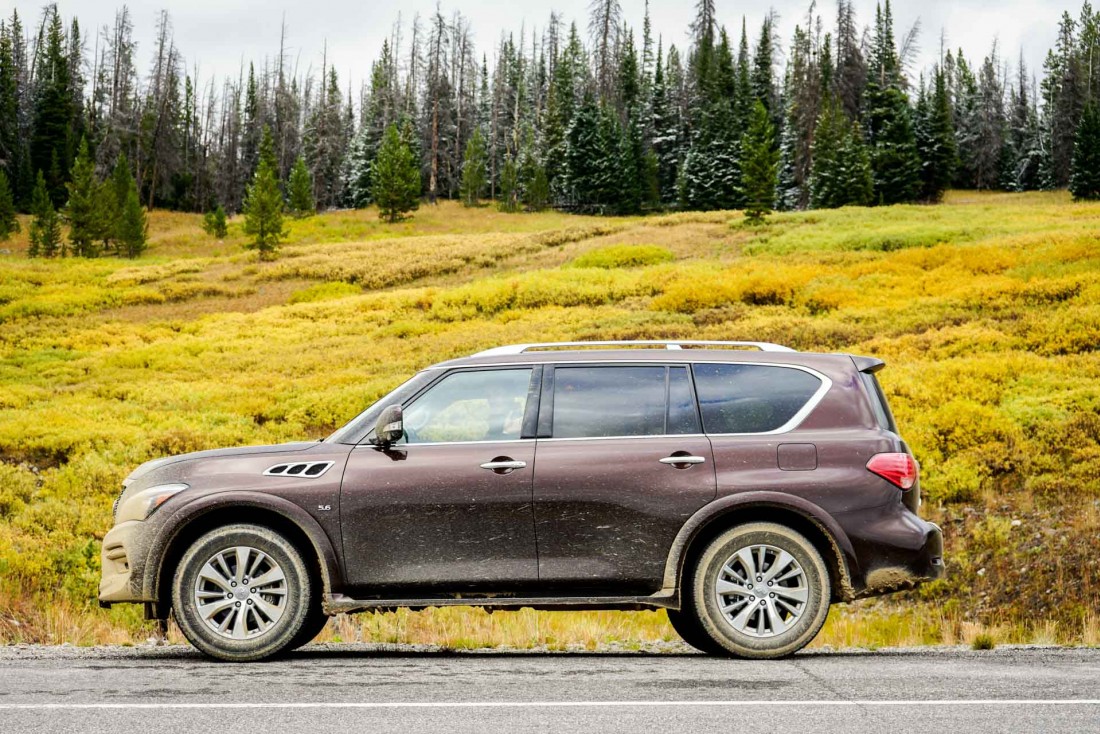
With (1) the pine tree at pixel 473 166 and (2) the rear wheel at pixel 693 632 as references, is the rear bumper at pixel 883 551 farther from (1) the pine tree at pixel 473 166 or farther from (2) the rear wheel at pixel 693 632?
(1) the pine tree at pixel 473 166

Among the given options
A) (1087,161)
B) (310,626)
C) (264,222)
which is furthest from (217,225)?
(310,626)

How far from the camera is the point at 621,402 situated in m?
6.60

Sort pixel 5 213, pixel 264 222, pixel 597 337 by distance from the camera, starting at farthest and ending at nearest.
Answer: pixel 5 213 → pixel 264 222 → pixel 597 337

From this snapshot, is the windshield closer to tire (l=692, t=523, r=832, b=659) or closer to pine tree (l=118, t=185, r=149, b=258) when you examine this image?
tire (l=692, t=523, r=832, b=659)

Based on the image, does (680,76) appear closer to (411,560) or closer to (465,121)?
(465,121)

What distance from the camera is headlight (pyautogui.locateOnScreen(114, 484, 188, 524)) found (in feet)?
21.4

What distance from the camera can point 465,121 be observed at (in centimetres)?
11538

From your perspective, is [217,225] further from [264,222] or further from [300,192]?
[264,222]

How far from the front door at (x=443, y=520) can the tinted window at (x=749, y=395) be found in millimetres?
1121

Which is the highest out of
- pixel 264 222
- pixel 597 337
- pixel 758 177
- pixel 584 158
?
pixel 584 158

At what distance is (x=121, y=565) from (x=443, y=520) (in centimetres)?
197

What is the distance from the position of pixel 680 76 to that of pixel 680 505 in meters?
104

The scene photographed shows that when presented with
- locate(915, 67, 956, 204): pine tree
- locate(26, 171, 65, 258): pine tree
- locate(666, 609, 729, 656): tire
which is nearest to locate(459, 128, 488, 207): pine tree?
locate(26, 171, 65, 258): pine tree

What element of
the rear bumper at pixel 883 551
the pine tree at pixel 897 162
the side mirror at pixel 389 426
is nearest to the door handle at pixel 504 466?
the side mirror at pixel 389 426
